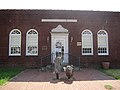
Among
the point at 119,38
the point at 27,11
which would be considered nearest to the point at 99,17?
the point at 119,38

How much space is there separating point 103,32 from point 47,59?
20.2ft

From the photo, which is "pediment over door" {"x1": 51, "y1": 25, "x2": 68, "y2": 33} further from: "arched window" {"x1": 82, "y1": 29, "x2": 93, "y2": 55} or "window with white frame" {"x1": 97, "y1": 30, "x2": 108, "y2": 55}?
"window with white frame" {"x1": 97, "y1": 30, "x2": 108, "y2": 55}

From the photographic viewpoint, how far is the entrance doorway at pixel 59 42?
17.9 metres

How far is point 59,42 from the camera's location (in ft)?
59.4

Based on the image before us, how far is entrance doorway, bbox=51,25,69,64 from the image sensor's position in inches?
706

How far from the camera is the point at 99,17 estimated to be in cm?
1862

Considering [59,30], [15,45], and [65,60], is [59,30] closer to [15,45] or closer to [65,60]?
[65,60]

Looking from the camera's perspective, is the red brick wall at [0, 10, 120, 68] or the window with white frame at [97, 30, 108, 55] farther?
the window with white frame at [97, 30, 108, 55]

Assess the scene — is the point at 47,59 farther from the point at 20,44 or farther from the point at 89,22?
the point at 89,22

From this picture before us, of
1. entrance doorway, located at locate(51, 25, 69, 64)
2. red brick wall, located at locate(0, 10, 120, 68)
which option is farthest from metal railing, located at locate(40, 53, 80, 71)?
red brick wall, located at locate(0, 10, 120, 68)

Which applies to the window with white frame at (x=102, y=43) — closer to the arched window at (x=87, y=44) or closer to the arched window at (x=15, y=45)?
the arched window at (x=87, y=44)

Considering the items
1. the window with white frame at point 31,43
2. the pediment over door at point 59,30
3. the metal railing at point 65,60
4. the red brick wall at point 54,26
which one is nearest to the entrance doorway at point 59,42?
the pediment over door at point 59,30

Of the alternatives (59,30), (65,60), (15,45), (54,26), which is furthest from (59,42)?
(15,45)

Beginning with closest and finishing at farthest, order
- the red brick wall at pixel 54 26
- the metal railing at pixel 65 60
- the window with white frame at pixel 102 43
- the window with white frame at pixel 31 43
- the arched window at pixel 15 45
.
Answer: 1. the metal railing at pixel 65 60
2. the red brick wall at pixel 54 26
3. the arched window at pixel 15 45
4. the window with white frame at pixel 31 43
5. the window with white frame at pixel 102 43
